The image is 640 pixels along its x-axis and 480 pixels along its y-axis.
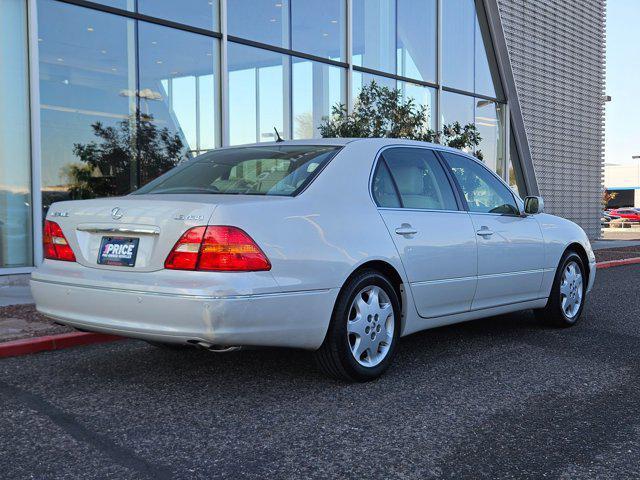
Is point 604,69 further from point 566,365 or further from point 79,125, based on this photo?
point 566,365

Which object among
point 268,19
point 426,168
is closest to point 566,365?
point 426,168

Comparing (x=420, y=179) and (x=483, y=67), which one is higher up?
(x=483, y=67)

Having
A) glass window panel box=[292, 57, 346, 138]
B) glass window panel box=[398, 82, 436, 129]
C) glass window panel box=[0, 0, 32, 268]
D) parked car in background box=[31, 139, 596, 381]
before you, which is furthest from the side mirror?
glass window panel box=[398, 82, 436, 129]

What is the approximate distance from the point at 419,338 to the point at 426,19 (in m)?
→ 12.3

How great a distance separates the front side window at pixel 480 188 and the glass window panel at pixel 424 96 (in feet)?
33.2

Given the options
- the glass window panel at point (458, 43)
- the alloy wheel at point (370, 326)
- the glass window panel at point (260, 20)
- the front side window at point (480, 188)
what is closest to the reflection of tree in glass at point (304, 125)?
the glass window panel at point (260, 20)

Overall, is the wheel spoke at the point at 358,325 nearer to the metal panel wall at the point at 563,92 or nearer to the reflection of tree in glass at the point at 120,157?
the reflection of tree in glass at the point at 120,157

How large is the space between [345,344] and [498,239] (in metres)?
1.92

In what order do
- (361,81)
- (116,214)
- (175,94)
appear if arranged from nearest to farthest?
(116,214) < (175,94) < (361,81)

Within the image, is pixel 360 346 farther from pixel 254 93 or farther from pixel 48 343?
pixel 254 93

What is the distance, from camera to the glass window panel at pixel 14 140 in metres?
9.30

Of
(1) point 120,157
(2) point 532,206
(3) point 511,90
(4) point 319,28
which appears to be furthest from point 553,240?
(3) point 511,90

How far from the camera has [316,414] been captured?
388 centimetres

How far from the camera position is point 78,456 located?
127 inches
